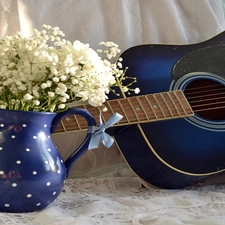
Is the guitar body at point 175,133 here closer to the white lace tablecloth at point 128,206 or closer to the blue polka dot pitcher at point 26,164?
the white lace tablecloth at point 128,206

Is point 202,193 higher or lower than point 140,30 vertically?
lower

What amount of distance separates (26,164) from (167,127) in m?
0.39

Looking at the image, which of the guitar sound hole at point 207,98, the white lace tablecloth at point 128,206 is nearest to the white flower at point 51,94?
the white lace tablecloth at point 128,206

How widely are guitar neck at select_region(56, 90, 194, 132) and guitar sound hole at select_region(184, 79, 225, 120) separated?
0.24 feet

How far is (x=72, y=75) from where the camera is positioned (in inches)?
28.7

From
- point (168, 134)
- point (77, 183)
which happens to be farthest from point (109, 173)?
point (168, 134)

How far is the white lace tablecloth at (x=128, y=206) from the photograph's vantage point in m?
0.72

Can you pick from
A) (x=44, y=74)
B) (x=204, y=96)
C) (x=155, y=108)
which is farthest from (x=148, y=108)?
(x=44, y=74)

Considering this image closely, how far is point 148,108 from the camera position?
1.00 meters

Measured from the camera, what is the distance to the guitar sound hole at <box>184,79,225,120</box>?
3.58 feet

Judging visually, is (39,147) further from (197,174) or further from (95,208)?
(197,174)

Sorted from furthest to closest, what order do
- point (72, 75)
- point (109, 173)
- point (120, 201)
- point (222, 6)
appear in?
point (222, 6)
point (109, 173)
point (120, 201)
point (72, 75)

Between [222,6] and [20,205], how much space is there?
92cm

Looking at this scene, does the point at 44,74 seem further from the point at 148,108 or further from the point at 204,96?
the point at 204,96
